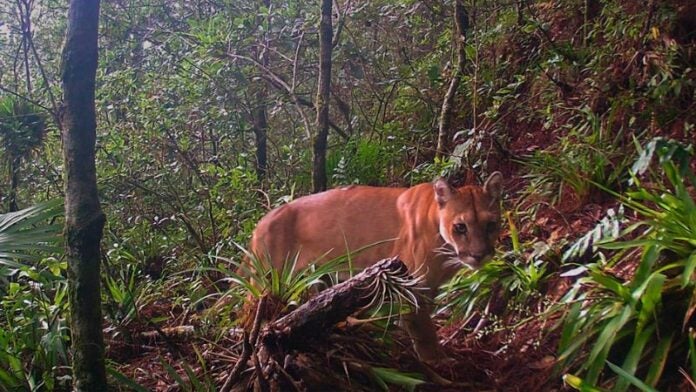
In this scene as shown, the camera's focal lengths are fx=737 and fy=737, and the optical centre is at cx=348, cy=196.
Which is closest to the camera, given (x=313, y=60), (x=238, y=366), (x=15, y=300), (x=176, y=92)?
(x=238, y=366)

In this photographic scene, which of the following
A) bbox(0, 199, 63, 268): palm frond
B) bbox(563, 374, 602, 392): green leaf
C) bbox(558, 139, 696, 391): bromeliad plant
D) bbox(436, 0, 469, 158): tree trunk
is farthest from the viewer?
bbox(436, 0, 469, 158): tree trunk

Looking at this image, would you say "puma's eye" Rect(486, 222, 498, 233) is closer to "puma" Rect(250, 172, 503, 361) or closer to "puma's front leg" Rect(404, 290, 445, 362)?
"puma" Rect(250, 172, 503, 361)

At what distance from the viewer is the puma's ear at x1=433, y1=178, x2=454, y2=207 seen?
4.88 m

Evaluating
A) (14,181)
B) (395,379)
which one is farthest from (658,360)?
(14,181)

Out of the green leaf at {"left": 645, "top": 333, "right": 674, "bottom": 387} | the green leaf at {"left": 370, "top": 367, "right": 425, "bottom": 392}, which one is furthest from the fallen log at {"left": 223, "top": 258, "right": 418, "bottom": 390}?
the green leaf at {"left": 645, "top": 333, "right": 674, "bottom": 387}

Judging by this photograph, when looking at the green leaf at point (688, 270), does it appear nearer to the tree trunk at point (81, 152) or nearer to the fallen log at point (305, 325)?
the fallen log at point (305, 325)

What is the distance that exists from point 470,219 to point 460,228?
0.09 m

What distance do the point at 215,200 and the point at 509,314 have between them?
3.76 meters

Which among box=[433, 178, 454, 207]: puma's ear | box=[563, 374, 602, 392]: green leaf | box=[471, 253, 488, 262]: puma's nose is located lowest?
box=[563, 374, 602, 392]: green leaf

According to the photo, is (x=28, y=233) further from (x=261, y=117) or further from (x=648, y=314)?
(x=261, y=117)

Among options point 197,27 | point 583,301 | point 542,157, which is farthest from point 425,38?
point 583,301

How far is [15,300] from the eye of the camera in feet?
15.7

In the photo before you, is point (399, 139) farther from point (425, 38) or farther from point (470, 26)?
point (425, 38)

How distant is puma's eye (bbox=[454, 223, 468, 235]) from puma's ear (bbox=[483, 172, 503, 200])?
362mm
